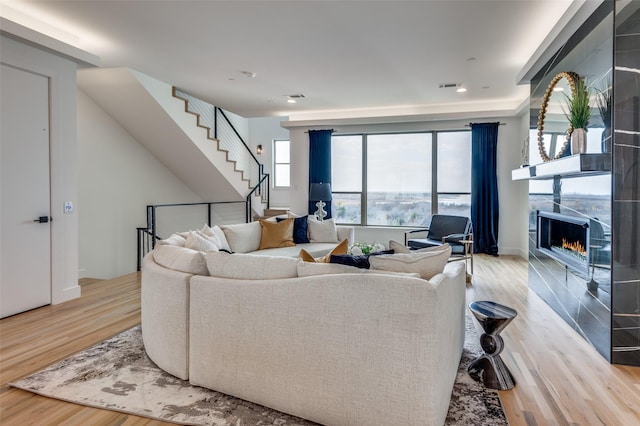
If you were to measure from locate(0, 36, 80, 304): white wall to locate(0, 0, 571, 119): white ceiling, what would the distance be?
0.38 metres

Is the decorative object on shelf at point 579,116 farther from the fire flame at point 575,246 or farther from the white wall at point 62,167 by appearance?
the white wall at point 62,167

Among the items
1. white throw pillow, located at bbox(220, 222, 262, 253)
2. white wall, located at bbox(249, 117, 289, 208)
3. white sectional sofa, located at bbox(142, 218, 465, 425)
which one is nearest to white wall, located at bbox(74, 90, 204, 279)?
white throw pillow, located at bbox(220, 222, 262, 253)

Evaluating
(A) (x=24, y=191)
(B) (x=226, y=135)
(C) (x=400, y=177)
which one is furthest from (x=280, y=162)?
(A) (x=24, y=191)

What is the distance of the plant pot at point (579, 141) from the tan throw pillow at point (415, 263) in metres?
1.90

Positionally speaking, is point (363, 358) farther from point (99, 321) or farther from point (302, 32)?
point (302, 32)

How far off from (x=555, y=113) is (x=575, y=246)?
4.60 feet

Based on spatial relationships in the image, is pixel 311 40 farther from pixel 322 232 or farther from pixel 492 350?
pixel 492 350

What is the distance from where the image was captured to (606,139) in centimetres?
293

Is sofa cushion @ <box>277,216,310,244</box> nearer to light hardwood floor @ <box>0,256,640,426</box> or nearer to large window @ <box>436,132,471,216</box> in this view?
light hardwood floor @ <box>0,256,640,426</box>

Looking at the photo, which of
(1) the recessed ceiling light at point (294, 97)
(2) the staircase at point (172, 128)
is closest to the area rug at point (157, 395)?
(2) the staircase at point (172, 128)

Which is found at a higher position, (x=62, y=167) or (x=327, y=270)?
(x=62, y=167)

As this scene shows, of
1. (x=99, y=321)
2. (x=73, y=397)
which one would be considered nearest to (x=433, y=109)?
(x=99, y=321)

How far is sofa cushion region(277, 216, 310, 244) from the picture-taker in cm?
580

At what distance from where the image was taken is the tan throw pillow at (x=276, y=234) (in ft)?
18.3
